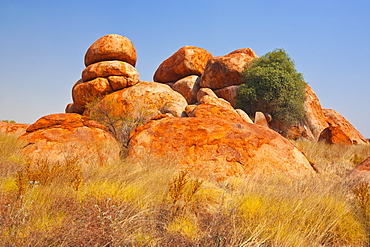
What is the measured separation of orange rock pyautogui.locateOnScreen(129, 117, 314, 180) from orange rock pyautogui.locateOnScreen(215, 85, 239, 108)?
1231cm

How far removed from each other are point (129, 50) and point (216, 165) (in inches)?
491

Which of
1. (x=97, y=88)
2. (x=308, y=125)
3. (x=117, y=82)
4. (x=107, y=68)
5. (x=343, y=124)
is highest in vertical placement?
(x=107, y=68)

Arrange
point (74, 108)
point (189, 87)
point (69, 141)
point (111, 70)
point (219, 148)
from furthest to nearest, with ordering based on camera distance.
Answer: point (189, 87) → point (74, 108) → point (111, 70) → point (69, 141) → point (219, 148)

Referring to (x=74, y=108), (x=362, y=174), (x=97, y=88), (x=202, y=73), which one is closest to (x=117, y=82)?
(x=97, y=88)

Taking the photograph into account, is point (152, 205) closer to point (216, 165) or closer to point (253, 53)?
point (216, 165)

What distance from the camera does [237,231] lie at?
3.04 meters

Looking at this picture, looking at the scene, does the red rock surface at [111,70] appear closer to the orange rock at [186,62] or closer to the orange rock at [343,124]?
the orange rock at [186,62]

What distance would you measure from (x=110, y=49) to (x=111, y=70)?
4.57 feet

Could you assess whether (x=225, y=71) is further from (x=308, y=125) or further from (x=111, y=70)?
(x=111, y=70)

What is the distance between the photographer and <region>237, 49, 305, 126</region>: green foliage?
712 inches

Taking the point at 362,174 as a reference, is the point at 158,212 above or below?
below

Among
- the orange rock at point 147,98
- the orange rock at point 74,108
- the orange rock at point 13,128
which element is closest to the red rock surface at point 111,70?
the orange rock at point 147,98

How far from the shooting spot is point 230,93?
19203 millimetres

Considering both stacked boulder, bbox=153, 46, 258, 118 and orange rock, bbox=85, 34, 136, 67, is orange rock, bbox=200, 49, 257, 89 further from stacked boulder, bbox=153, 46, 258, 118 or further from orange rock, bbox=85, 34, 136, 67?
orange rock, bbox=85, 34, 136, 67
